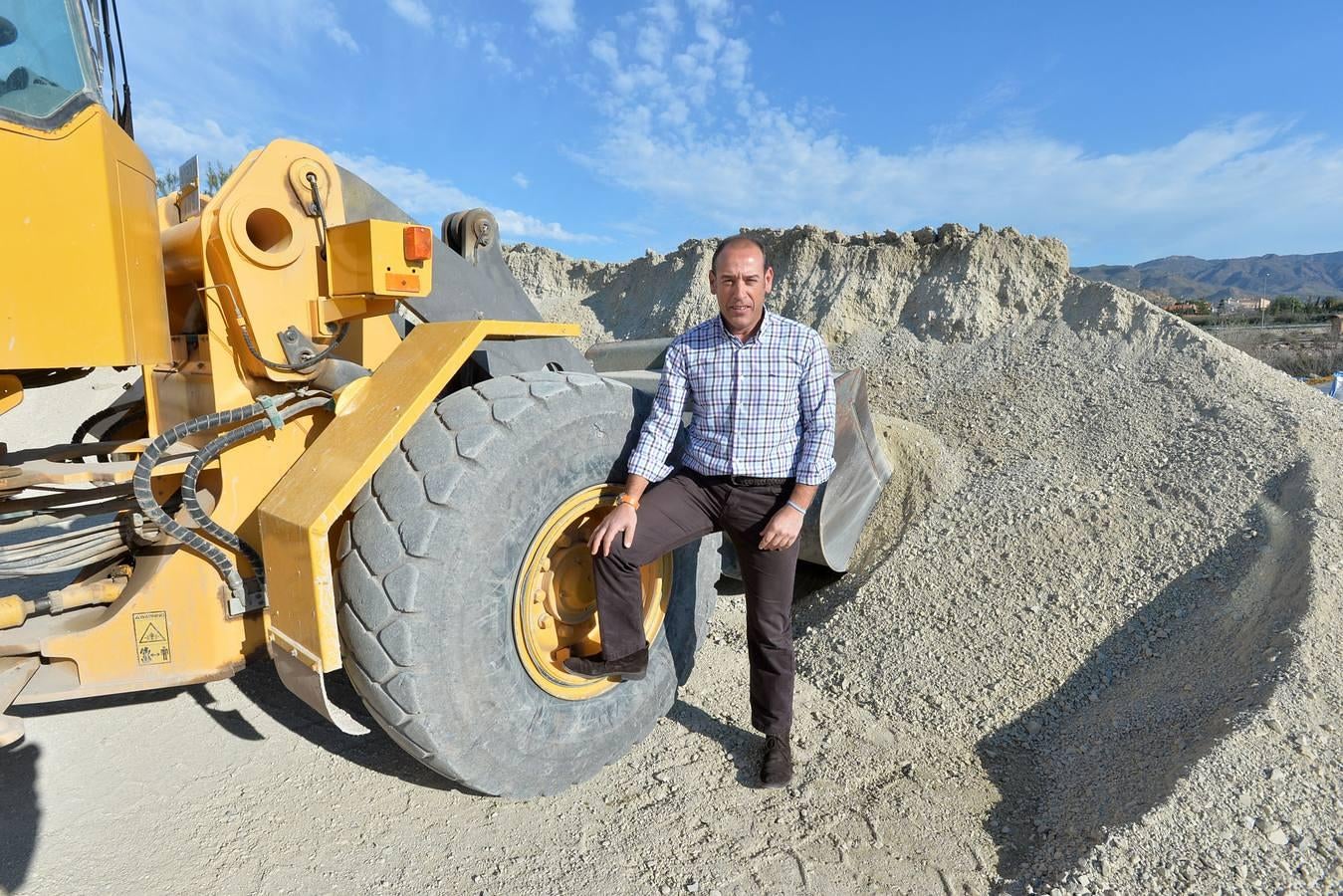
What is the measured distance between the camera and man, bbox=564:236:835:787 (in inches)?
101

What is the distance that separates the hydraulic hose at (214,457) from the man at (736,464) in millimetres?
995

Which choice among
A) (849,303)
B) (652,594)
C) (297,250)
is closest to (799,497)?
(652,594)

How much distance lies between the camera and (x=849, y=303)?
8.31 meters

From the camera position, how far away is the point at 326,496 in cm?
214

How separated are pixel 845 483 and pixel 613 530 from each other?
2.01 meters

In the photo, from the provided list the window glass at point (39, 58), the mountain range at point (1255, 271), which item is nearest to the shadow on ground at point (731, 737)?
the window glass at point (39, 58)

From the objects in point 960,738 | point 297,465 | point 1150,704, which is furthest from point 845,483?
point 297,465

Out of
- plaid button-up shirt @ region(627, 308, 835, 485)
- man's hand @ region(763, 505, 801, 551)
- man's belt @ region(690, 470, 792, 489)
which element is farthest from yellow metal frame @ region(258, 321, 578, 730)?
man's hand @ region(763, 505, 801, 551)

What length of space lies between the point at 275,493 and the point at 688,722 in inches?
68.6

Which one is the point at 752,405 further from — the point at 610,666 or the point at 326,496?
the point at 326,496

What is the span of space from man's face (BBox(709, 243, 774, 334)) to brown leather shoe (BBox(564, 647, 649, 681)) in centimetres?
116

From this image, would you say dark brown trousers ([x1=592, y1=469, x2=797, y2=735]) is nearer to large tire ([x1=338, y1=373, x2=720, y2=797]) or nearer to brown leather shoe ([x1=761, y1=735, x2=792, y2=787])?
brown leather shoe ([x1=761, y1=735, x2=792, y2=787])

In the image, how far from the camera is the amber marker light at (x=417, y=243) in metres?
2.45

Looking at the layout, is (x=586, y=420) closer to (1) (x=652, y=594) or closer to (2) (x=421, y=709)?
(1) (x=652, y=594)
